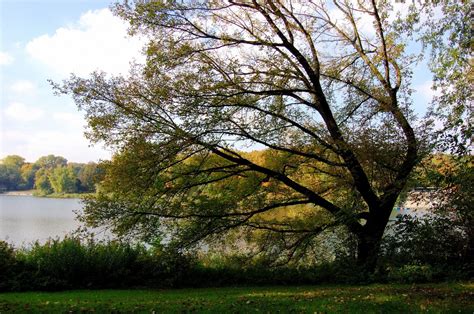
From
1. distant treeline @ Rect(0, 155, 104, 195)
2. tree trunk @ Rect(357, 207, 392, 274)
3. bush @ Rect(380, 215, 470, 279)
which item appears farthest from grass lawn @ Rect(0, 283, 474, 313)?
distant treeline @ Rect(0, 155, 104, 195)

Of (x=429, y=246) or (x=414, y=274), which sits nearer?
(x=414, y=274)

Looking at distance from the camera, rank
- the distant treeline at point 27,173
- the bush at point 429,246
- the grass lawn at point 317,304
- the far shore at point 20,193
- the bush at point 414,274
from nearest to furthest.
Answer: the grass lawn at point 317,304, the bush at point 414,274, the bush at point 429,246, the distant treeline at point 27,173, the far shore at point 20,193

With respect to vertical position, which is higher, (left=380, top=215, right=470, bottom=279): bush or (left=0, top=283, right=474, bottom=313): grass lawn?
(left=380, top=215, right=470, bottom=279): bush

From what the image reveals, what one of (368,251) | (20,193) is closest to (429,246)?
(368,251)

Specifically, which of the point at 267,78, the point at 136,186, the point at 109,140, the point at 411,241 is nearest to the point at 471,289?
the point at 411,241

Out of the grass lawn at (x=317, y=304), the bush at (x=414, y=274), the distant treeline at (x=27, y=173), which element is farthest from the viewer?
the distant treeline at (x=27, y=173)

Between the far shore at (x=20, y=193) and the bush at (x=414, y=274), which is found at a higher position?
the bush at (x=414, y=274)

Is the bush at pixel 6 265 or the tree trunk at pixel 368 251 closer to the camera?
the bush at pixel 6 265

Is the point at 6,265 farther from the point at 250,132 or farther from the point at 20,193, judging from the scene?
the point at 20,193

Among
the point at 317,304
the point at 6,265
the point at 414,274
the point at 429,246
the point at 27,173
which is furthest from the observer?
the point at 27,173

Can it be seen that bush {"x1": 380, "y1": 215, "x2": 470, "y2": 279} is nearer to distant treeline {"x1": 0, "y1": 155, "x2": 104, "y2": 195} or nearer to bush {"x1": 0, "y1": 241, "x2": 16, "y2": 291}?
bush {"x1": 0, "y1": 241, "x2": 16, "y2": 291}

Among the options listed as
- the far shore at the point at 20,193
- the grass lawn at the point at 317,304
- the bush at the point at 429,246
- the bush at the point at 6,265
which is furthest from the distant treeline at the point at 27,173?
the grass lawn at the point at 317,304

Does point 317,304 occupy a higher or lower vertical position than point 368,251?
lower

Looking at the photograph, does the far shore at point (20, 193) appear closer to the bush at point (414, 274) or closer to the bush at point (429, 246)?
the bush at point (429, 246)
